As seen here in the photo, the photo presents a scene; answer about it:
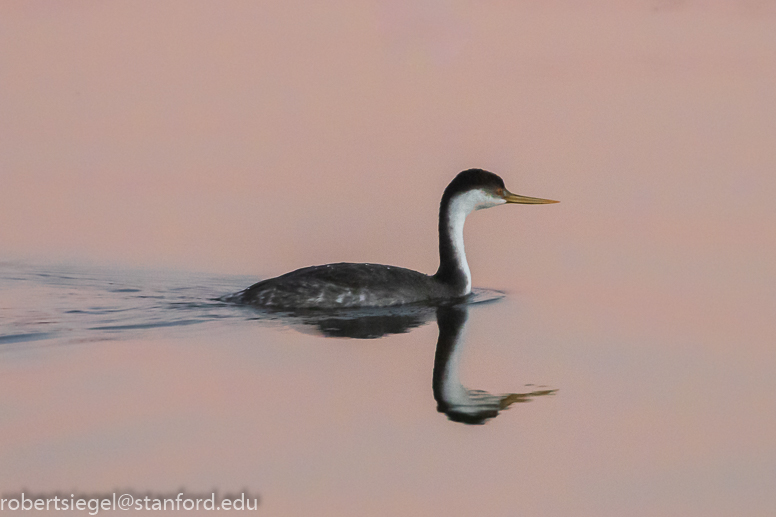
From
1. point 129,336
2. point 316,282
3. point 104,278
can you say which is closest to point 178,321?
point 129,336

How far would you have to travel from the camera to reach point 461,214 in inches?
443

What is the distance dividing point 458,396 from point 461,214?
13.6ft

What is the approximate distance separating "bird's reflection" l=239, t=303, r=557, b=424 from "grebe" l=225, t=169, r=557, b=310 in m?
0.18

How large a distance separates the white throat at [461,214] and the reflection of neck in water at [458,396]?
2.32m

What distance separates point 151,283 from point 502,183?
400 centimetres

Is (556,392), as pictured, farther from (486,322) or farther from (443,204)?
(443,204)

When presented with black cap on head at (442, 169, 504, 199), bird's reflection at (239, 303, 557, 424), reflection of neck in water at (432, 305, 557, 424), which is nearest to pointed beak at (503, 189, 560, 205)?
black cap on head at (442, 169, 504, 199)

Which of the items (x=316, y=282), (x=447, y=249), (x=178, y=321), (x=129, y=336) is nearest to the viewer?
(x=129, y=336)

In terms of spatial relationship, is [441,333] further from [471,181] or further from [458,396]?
[471,181]

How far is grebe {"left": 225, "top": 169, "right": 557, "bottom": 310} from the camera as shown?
10156 mm

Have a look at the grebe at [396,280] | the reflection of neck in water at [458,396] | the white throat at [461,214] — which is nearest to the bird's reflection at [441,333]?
the reflection of neck in water at [458,396]

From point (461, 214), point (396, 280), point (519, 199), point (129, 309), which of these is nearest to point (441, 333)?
point (396, 280)

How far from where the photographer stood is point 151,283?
36.8 feet

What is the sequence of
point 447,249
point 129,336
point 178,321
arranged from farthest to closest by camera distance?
point 447,249, point 178,321, point 129,336
